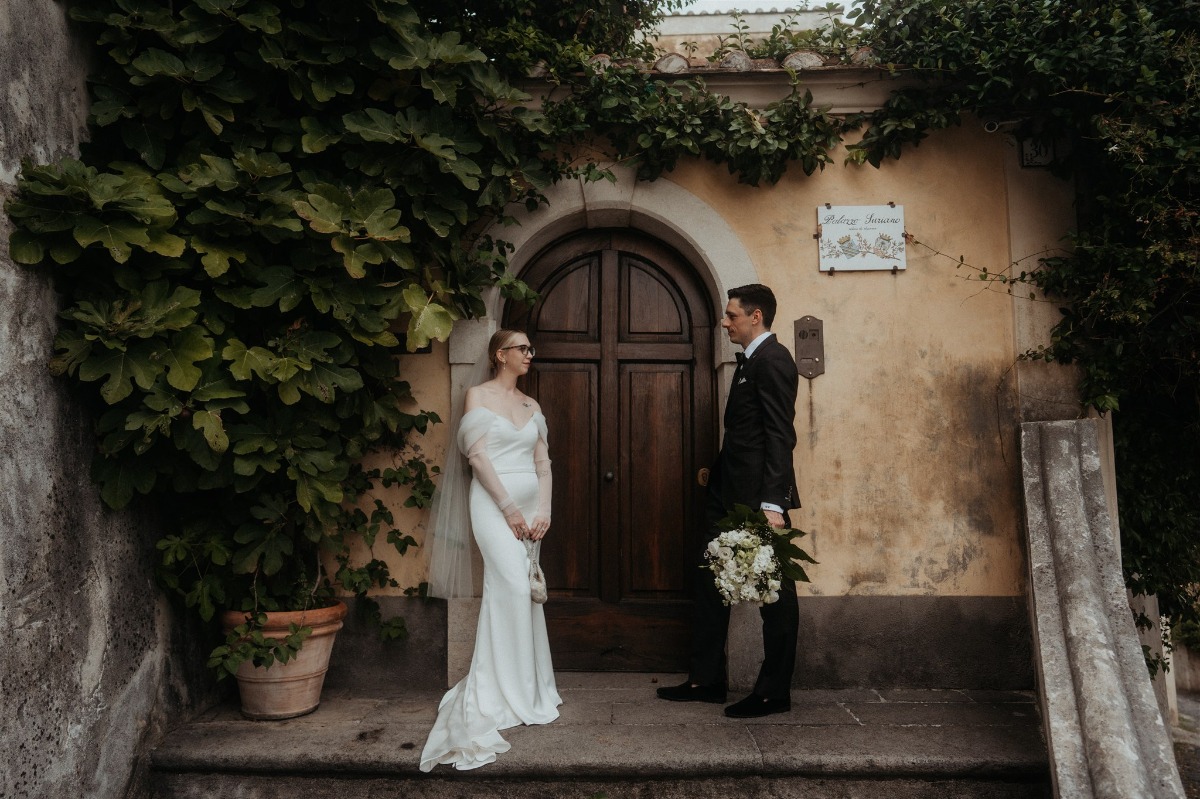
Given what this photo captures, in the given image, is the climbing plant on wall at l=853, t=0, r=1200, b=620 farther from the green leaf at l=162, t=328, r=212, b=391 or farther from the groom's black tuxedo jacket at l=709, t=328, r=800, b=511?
the green leaf at l=162, t=328, r=212, b=391

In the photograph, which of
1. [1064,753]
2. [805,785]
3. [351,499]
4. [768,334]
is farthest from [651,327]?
[1064,753]

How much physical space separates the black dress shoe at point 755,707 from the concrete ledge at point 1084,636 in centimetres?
114

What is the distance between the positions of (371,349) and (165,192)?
1122 millimetres

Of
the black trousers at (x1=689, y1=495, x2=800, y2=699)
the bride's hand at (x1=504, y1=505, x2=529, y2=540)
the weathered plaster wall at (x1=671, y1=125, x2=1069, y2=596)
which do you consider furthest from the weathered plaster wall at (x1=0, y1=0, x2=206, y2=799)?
the weathered plaster wall at (x1=671, y1=125, x2=1069, y2=596)

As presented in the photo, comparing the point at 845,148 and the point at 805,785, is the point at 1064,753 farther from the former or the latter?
the point at 845,148

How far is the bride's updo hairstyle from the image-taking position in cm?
415

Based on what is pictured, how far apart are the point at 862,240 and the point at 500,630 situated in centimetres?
285

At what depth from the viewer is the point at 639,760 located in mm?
3322

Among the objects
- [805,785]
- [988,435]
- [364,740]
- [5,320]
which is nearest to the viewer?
[5,320]

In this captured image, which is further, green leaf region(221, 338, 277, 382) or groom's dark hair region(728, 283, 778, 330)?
groom's dark hair region(728, 283, 778, 330)

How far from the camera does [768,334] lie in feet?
13.1

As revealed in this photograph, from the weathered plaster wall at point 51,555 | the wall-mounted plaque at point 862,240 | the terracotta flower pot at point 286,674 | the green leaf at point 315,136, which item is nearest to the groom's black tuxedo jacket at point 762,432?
the wall-mounted plaque at point 862,240

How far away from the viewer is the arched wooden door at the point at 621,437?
15.2 ft

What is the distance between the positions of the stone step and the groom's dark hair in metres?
1.96
